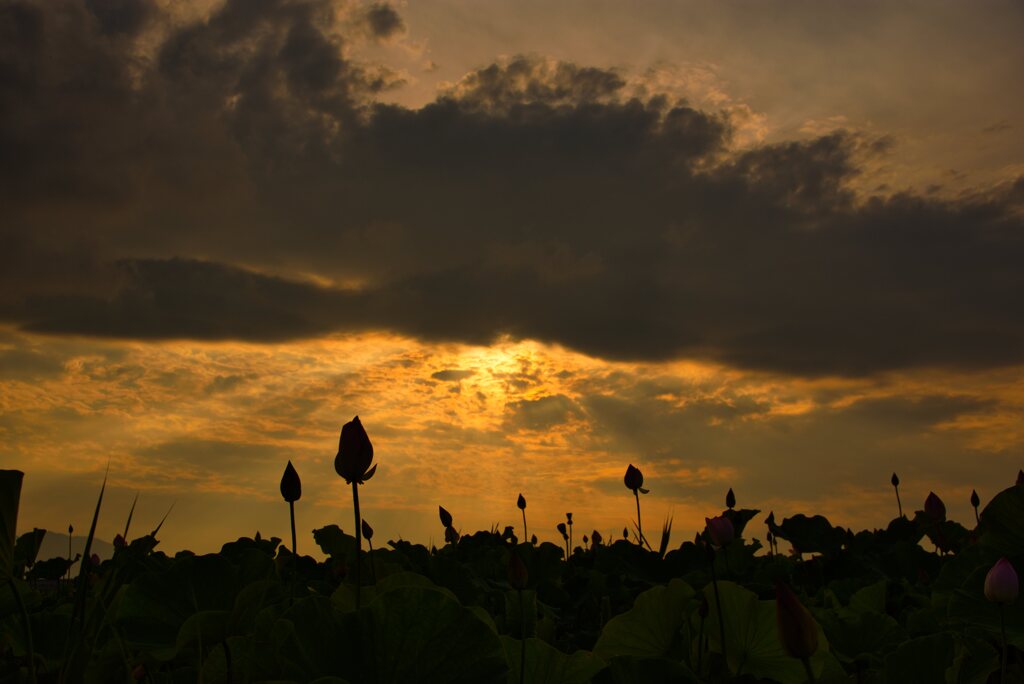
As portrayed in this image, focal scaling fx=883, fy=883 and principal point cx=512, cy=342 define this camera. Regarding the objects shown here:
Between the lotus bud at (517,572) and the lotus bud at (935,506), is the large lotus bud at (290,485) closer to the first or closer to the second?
the lotus bud at (517,572)

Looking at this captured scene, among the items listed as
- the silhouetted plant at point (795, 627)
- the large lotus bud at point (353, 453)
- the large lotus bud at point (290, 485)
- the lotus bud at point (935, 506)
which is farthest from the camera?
the lotus bud at point (935, 506)

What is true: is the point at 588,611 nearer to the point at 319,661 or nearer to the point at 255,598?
the point at 255,598

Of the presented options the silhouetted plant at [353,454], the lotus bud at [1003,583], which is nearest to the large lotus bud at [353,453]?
the silhouetted plant at [353,454]

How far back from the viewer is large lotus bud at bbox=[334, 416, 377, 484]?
181 centimetres

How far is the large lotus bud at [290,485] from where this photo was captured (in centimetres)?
226

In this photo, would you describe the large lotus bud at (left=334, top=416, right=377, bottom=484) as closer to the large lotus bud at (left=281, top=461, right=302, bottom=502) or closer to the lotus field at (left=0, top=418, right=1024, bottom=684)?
the lotus field at (left=0, top=418, right=1024, bottom=684)

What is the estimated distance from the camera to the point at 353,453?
5.94ft

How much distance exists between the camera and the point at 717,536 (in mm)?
2359

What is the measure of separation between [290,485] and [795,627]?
4.74 ft

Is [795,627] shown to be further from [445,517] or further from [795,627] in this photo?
[445,517]

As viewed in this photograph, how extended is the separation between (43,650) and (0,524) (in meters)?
1.04

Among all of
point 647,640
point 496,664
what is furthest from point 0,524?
point 647,640

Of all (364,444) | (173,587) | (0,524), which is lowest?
(173,587)

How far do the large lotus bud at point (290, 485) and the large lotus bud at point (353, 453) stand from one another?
0.48 m
